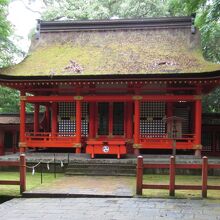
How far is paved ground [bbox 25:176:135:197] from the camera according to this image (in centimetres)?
1095

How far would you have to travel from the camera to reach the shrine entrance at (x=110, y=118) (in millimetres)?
19906

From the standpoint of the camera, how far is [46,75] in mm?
17859

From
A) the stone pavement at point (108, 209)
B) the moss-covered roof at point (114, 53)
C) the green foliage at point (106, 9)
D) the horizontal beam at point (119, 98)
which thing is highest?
the green foliage at point (106, 9)

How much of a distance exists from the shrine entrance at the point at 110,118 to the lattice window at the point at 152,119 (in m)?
1.13

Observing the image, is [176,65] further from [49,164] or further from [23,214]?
[23,214]

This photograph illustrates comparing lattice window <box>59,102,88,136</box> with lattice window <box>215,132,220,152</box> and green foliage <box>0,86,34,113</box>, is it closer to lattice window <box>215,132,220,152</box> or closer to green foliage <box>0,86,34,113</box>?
lattice window <box>215,132,220,152</box>

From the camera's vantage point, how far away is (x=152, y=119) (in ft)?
64.4

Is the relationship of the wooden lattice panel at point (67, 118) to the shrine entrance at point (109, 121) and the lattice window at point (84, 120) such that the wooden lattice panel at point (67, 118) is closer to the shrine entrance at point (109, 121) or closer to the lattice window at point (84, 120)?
the lattice window at point (84, 120)

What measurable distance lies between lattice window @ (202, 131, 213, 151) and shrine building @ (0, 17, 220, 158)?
811 millimetres

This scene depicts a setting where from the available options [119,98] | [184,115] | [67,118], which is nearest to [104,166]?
[119,98]

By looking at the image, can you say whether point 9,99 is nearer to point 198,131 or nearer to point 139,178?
point 198,131

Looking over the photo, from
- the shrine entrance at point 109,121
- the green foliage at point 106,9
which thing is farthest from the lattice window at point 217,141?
the green foliage at point 106,9

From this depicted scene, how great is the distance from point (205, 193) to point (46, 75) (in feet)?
33.2

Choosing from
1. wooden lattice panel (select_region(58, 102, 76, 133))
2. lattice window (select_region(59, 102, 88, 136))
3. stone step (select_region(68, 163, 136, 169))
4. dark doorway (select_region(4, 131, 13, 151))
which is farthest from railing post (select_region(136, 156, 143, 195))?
dark doorway (select_region(4, 131, 13, 151))
